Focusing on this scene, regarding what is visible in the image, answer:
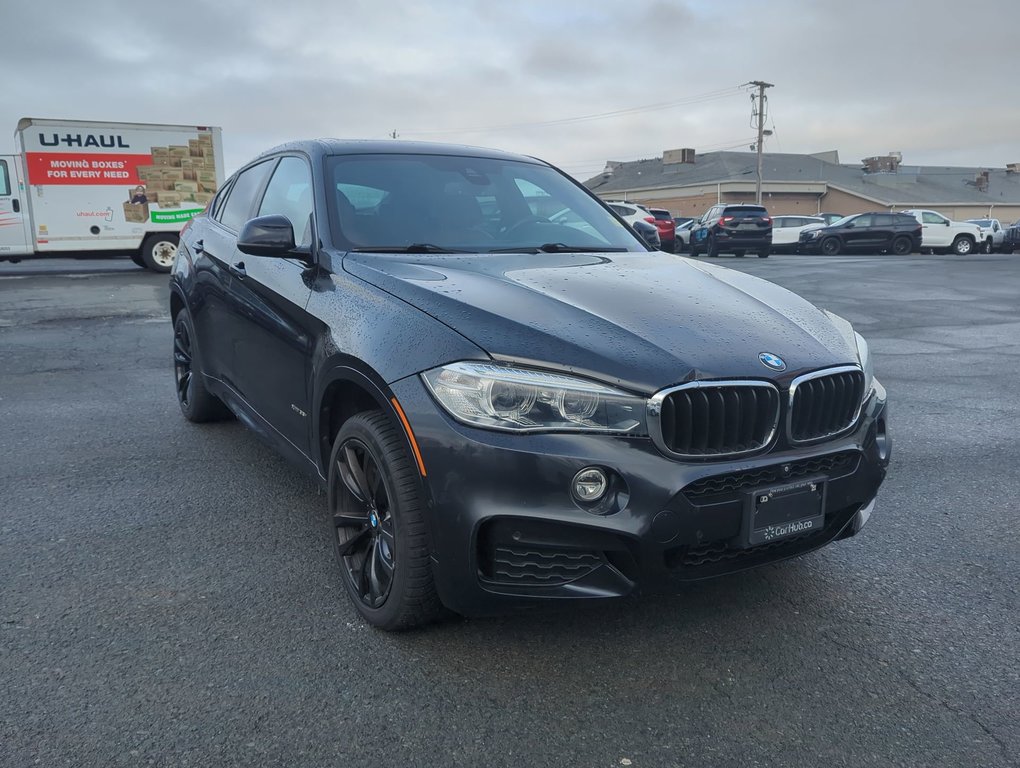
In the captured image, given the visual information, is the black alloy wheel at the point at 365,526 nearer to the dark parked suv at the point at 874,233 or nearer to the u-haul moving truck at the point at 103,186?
the u-haul moving truck at the point at 103,186

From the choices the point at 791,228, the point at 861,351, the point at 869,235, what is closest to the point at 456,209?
the point at 861,351

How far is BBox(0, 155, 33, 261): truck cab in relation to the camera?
17.0 meters

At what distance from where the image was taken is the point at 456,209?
3795mm

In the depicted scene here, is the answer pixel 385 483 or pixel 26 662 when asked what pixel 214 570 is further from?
pixel 385 483

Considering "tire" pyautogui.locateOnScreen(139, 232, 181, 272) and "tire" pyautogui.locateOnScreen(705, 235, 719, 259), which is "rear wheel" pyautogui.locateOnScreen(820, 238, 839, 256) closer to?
"tire" pyautogui.locateOnScreen(705, 235, 719, 259)

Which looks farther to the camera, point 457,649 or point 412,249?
point 412,249

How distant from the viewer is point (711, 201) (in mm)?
55781

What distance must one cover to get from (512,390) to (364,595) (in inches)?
40.0


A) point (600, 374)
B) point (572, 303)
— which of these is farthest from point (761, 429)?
point (572, 303)

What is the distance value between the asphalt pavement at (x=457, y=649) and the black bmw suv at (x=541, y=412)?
0.30 metres

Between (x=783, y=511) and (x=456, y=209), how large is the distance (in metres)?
2.02

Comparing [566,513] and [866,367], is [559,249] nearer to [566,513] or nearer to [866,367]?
[866,367]

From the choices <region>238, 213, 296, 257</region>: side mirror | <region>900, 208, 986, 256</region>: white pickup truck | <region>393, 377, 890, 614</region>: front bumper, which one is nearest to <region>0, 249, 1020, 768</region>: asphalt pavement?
<region>393, 377, 890, 614</region>: front bumper

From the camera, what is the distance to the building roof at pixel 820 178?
5853 centimetres
